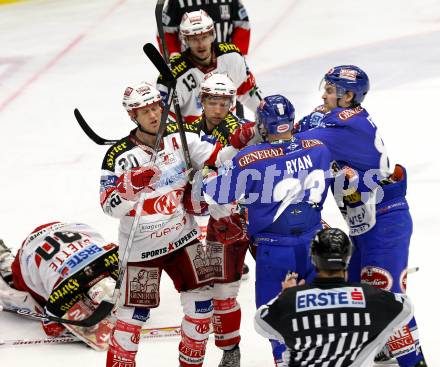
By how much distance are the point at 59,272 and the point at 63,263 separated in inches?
2.1

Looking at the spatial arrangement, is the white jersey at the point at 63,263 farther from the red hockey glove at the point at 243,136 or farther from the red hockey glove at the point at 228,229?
the red hockey glove at the point at 243,136

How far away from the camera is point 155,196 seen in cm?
492

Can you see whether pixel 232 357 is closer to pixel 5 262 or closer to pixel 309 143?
pixel 309 143

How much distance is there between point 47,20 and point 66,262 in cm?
601

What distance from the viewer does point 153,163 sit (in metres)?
4.80

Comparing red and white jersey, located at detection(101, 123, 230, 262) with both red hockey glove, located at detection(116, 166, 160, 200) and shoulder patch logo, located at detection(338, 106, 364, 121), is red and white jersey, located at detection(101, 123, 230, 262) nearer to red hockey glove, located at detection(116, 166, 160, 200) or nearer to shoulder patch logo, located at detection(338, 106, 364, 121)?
red hockey glove, located at detection(116, 166, 160, 200)

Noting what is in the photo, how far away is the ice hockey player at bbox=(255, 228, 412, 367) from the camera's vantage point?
3658 mm

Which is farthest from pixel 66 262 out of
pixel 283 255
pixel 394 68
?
pixel 394 68

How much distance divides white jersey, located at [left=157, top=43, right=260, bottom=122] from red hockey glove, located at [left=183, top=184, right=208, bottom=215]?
70.1 inches

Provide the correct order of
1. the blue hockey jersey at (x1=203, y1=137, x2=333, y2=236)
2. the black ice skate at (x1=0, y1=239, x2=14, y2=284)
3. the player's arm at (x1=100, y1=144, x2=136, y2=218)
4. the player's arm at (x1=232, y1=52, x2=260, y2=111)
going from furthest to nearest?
the player's arm at (x1=232, y1=52, x2=260, y2=111) < the black ice skate at (x1=0, y1=239, x2=14, y2=284) < the player's arm at (x1=100, y1=144, x2=136, y2=218) < the blue hockey jersey at (x1=203, y1=137, x2=333, y2=236)

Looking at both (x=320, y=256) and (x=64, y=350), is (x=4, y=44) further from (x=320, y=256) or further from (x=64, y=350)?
(x=320, y=256)

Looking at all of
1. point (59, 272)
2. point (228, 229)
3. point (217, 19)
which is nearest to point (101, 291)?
point (59, 272)

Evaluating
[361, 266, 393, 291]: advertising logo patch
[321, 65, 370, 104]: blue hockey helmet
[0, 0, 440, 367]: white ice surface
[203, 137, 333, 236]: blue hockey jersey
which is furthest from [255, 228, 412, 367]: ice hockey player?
[0, 0, 440, 367]: white ice surface

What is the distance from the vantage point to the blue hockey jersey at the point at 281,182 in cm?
449
